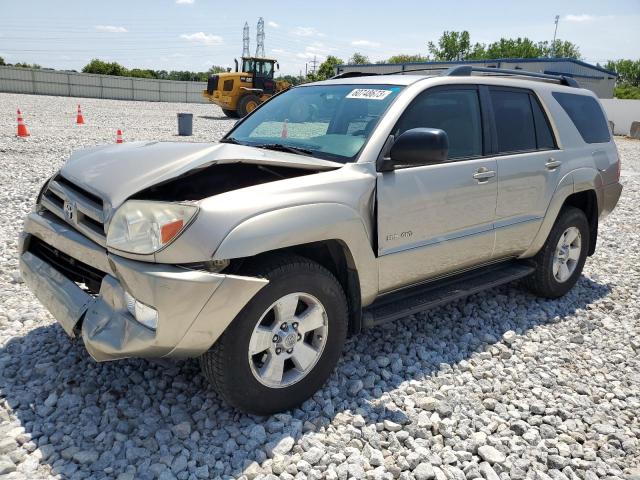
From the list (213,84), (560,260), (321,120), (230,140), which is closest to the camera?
(321,120)

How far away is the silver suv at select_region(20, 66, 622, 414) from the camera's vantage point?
95.8 inches

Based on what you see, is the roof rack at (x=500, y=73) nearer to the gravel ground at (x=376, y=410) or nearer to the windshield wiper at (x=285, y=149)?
the windshield wiper at (x=285, y=149)

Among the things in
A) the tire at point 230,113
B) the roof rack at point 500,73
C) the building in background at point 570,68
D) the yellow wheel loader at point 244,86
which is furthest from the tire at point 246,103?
the roof rack at point 500,73

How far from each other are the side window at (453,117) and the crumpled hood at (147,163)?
743 mm

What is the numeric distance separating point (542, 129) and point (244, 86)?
20.7 metres

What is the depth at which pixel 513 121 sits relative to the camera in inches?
164

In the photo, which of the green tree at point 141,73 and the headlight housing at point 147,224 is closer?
the headlight housing at point 147,224

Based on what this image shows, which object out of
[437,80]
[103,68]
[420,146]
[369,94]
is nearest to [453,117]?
[437,80]

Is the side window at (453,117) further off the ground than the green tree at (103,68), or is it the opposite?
the green tree at (103,68)

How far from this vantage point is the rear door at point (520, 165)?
12.9ft

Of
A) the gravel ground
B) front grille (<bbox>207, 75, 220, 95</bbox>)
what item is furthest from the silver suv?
front grille (<bbox>207, 75, 220, 95</bbox>)

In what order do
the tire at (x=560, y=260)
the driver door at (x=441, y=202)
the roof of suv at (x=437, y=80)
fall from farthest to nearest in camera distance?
1. the tire at (x=560, y=260)
2. the roof of suv at (x=437, y=80)
3. the driver door at (x=441, y=202)

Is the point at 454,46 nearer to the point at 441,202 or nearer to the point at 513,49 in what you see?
the point at 513,49

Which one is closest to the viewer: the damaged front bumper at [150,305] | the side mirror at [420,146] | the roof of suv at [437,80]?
the damaged front bumper at [150,305]
